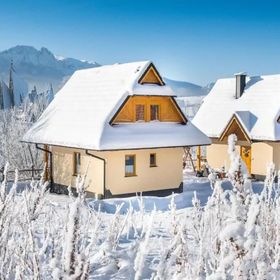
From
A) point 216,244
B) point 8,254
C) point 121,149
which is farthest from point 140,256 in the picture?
point 121,149

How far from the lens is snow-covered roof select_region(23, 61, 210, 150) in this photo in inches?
697

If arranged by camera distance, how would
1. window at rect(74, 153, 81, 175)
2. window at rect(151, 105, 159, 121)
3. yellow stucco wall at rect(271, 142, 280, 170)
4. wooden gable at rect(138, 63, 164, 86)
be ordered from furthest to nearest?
yellow stucco wall at rect(271, 142, 280, 170) → window at rect(151, 105, 159, 121) → wooden gable at rect(138, 63, 164, 86) → window at rect(74, 153, 81, 175)

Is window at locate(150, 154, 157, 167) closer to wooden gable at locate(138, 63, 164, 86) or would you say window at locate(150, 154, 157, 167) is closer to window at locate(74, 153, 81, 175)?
window at locate(74, 153, 81, 175)

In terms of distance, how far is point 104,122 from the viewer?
17703 mm

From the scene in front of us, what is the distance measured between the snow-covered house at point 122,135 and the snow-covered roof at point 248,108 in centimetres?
473

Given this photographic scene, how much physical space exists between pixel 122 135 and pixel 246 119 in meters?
8.84

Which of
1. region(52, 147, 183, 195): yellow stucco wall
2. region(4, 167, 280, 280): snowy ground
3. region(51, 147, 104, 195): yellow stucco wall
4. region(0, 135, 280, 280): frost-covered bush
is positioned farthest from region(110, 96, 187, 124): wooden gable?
region(0, 135, 280, 280): frost-covered bush

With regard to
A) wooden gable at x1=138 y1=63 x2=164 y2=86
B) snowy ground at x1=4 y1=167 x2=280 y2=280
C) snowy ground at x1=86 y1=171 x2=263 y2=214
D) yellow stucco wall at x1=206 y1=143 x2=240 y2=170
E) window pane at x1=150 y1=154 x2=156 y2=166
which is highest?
wooden gable at x1=138 y1=63 x2=164 y2=86

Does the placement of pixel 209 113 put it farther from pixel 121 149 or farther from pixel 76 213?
pixel 76 213

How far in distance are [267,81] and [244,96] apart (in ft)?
4.81

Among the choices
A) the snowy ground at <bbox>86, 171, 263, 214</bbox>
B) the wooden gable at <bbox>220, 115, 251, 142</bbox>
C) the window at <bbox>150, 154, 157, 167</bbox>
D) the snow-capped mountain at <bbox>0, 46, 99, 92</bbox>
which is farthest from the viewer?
the snow-capped mountain at <bbox>0, 46, 99, 92</bbox>

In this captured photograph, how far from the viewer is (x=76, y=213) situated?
10.0ft

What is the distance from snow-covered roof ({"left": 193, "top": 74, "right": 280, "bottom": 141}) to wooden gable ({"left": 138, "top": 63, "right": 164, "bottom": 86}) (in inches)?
246

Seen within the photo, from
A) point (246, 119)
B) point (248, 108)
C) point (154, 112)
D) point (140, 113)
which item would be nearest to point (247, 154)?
point (246, 119)
